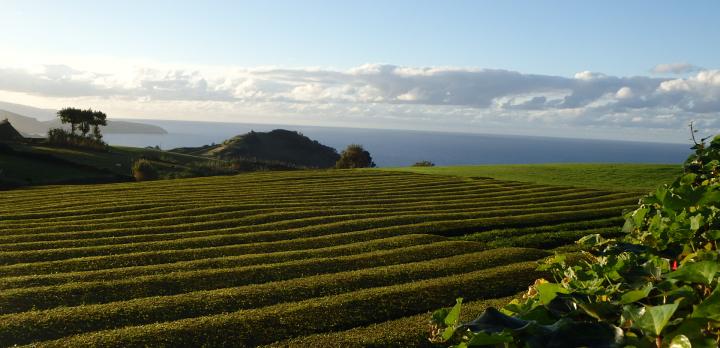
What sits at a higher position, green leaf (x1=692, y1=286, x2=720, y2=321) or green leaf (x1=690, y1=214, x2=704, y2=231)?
green leaf (x1=690, y1=214, x2=704, y2=231)

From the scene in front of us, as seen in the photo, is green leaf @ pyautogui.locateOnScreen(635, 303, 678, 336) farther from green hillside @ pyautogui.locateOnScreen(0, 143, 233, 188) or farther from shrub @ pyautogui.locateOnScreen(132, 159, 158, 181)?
shrub @ pyautogui.locateOnScreen(132, 159, 158, 181)

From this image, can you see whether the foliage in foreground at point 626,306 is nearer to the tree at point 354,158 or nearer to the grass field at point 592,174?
the grass field at point 592,174

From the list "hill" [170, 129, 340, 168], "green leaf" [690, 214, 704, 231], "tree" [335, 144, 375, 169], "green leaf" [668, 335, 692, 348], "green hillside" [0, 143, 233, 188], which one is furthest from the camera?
"hill" [170, 129, 340, 168]

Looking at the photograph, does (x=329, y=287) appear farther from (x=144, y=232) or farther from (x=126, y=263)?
(x=144, y=232)

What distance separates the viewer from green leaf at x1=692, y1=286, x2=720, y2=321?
111 centimetres

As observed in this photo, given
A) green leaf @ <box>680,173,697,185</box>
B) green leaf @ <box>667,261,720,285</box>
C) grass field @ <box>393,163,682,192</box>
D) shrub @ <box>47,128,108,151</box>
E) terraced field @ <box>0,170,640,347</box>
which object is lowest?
terraced field @ <box>0,170,640,347</box>

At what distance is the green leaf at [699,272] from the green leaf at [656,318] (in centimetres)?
28

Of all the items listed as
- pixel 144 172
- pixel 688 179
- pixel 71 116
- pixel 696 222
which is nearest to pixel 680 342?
pixel 696 222

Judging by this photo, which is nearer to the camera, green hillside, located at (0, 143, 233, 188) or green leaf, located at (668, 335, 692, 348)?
green leaf, located at (668, 335, 692, 348)

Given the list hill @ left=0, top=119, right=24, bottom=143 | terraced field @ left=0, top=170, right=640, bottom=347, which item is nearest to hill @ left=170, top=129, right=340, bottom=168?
hill @ left=0, top=119, right=24, bottom=143

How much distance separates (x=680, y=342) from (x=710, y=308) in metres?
0.13

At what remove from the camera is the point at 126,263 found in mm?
9797

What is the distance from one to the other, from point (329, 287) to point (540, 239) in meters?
6.10

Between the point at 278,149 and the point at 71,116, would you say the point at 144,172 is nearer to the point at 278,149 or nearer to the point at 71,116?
the point at 71,116
